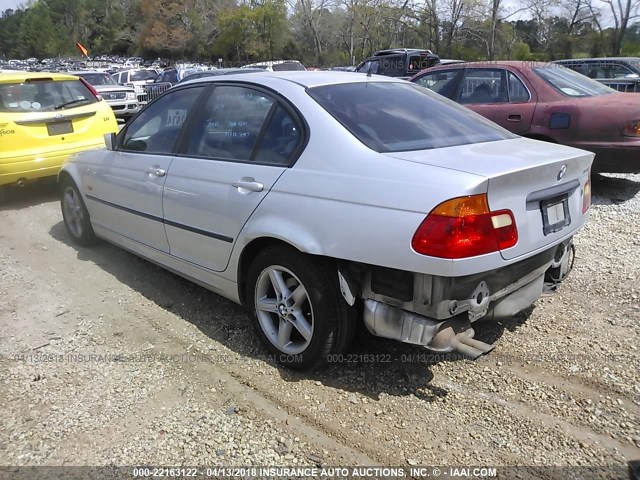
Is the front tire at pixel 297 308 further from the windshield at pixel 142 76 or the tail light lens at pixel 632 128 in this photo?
the windshield at pixel 142 76

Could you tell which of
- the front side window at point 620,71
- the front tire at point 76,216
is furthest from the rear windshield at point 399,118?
the front side window at point 620,71

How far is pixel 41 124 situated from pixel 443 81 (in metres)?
5.36

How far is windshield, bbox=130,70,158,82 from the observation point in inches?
926

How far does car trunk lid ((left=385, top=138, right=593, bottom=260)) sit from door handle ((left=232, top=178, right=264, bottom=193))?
2.61 feet

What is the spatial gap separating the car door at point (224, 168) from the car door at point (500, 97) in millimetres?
4197

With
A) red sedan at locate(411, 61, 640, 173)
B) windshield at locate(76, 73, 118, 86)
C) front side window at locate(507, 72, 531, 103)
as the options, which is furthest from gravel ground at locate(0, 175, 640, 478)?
windshield at locate(76, 73, 118, 86)

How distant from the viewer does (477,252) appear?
2416 millimetres

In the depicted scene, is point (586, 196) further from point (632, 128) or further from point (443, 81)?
point (443, 81)

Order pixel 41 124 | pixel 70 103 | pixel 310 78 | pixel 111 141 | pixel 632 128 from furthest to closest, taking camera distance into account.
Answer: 1. pixel 70 103
2. pixel 41 124
3. pixel 632 128
4. pixel 111 141
5. pixel 310 78

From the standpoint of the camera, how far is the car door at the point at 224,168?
309 cm

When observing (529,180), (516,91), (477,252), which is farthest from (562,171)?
(516,91)

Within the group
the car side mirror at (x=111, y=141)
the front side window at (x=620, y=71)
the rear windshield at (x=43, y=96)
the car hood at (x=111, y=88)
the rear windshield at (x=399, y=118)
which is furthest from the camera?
the car hood at (x=111, y=88)

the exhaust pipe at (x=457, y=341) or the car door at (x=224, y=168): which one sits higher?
the car door at (x=224, y=168)

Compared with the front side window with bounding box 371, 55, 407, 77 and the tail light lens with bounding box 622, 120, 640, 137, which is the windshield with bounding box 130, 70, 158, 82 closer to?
the front side window with bounding box 371, 55, 407, 77
